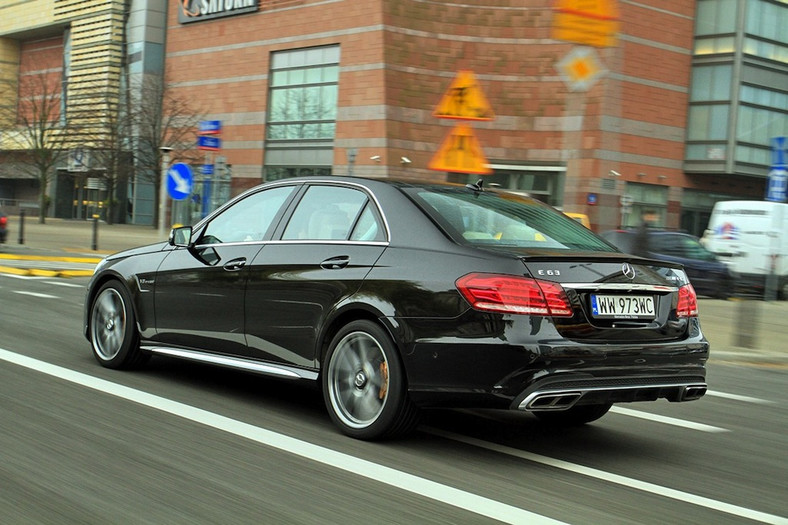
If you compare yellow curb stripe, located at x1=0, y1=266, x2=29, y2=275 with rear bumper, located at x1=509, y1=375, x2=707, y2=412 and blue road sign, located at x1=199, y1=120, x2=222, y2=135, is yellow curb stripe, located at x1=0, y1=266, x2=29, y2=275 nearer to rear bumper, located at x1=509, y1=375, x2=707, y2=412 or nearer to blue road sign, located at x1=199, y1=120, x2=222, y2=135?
blue road sign, located at x1=199, y1=120, x2=222, y2=135

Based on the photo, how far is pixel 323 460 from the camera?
15.1 ft

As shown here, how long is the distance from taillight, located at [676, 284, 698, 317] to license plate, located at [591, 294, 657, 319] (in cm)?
24

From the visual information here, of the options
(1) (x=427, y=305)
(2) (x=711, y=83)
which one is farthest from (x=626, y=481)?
(2) (x=711, y=83)

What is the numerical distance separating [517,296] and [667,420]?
2337 millimetres

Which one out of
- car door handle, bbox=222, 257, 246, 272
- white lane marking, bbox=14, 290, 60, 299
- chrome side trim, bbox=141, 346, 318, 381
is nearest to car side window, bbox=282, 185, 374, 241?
car door handle, bbox=222, 257, 246, 272

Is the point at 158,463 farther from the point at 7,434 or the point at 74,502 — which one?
the point at 7,434

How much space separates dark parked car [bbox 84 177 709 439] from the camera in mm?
4578

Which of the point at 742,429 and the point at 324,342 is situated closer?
the point at 324,342

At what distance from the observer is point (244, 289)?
233 inches

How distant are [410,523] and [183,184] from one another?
1681cm

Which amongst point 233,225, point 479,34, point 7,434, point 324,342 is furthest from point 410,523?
point 479,34

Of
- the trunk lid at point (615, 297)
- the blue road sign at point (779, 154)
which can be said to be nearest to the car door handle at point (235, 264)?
the trunk lid at point (615, 297)

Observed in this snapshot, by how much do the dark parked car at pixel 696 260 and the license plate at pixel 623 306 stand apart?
53.6ft

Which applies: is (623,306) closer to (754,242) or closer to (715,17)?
(754,242)
